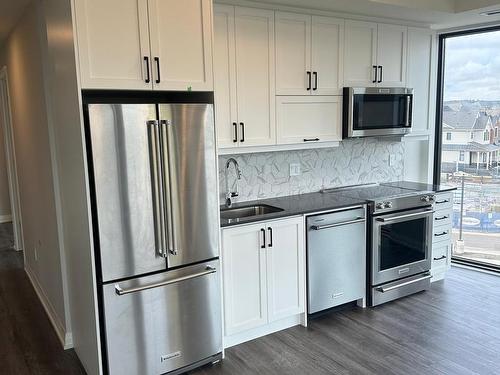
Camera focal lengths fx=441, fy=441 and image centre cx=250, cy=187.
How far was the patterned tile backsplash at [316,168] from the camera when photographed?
3.81 metres

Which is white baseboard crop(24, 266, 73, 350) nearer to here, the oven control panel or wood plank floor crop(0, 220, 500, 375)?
wood plank floor crop(0, 220, 500, 375)

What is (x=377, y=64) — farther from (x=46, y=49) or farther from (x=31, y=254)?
(x=31, y=254)

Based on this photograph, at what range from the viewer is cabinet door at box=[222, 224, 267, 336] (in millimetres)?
3047

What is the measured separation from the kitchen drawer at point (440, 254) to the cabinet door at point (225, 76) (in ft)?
7.60

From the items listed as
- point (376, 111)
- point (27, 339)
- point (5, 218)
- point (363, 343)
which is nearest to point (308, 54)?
point (376, 111)

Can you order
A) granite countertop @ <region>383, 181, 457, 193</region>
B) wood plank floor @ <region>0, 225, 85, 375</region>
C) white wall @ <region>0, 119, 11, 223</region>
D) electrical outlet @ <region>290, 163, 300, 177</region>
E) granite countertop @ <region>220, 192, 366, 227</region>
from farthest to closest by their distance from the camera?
white wall @ <region>0, 119, 11, 223</region> → granite countertop @ <region>383, 181, 457, 193</region> → electrical outlet @ <region>290, 163, 300, 177</region> → granite countertop @ <region>220, 192, 366, 227</region> → wood plank floor @ <region>0, 225, 85, 375</region>

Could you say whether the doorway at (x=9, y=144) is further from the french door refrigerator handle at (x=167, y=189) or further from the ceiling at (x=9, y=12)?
the french door refrigerator handle at (x=167, y=189)

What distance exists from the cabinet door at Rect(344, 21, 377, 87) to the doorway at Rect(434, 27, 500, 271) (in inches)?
53.6

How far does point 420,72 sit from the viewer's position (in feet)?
14.5

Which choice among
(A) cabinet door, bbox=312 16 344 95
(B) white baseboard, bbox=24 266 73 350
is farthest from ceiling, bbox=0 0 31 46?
(B) white baseboard, bbox=24 266 73 350

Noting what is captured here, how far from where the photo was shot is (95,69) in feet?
7.75

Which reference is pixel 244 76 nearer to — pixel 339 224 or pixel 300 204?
pixel 300 204

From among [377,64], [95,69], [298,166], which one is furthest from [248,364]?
[377,64]

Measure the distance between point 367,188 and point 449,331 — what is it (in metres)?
1.53
